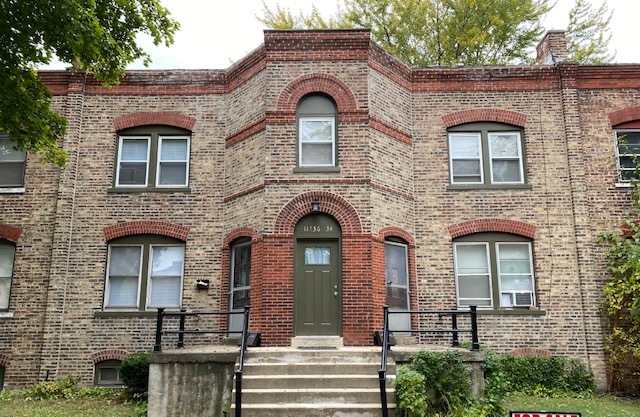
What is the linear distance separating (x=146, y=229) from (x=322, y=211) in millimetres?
4461

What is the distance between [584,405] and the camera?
11328mm

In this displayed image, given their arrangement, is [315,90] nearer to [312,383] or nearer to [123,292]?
[123,292]

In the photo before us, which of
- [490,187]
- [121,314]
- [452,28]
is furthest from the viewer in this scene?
[452,28]

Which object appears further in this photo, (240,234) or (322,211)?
(240,234)

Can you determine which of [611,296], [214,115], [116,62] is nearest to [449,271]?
[611,296]

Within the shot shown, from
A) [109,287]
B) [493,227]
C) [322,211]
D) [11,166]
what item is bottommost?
Answer: [109,287]

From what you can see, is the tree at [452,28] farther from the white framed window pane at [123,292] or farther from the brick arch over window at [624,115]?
the white framed window pane at [123,292]

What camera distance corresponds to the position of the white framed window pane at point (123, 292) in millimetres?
13922

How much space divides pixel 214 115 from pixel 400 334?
7077 mm

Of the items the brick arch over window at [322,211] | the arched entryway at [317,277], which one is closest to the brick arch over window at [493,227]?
the brick arch over window at [322,211]

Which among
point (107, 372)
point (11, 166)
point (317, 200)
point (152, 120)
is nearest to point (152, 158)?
point (152, 120)

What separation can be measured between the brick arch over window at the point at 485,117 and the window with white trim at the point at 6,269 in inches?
440

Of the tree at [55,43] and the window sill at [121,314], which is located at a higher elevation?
the tree at [55,43]

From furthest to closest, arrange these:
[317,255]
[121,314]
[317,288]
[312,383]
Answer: [121,314] < [317,255] < [317,288] < [312,383]
